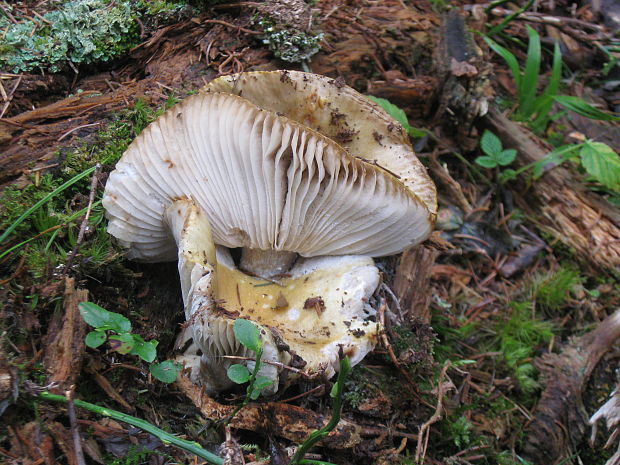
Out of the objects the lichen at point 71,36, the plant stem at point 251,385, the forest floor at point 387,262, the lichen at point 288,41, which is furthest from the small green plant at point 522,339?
the lichen at point 71,36

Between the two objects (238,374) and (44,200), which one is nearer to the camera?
(238,374)

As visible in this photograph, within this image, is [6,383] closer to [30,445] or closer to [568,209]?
[30,445]

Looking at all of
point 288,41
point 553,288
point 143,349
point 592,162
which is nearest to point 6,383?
point 143,349

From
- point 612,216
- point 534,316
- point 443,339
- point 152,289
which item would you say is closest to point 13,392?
point 152,289

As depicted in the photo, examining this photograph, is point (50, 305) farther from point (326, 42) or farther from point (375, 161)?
point (326, 42)

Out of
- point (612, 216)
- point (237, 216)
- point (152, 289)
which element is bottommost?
point (612, 216)

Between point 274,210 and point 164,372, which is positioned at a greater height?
point 274,210

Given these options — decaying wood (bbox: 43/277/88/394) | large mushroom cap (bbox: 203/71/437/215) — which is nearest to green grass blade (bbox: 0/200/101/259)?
decaying wood (bbox: 43/277/88/394)
